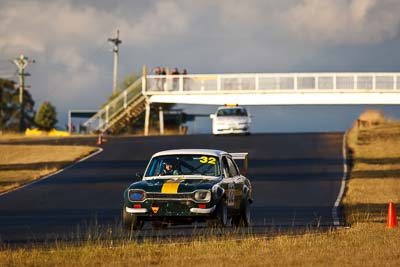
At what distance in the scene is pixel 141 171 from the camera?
38531mm

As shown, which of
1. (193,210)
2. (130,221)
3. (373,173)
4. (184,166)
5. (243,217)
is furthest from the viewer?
(373,173)

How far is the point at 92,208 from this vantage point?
27.3m

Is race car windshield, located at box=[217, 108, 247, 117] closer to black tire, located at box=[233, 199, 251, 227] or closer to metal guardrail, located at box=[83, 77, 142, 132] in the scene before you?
metal guardrail, located at box=[83, 77, 142, 132]

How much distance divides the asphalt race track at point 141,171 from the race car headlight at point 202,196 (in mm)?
1530

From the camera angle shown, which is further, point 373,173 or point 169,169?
point 373,173

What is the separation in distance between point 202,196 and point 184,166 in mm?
1669

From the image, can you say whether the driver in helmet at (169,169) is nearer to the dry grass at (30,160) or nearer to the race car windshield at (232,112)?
the dry grass at (30,160)

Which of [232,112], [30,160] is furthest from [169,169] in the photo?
[232,112]

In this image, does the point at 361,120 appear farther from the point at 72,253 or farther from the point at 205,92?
the point at 72,253

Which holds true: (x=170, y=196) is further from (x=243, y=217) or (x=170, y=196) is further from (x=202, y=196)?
(x=243, y=217)

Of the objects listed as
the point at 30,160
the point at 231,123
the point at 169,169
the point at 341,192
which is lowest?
the point at 341,192

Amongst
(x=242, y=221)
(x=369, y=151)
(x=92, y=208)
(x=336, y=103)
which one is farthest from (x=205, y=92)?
(x=242, y=221)

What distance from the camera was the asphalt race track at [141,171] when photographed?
22.5 metres

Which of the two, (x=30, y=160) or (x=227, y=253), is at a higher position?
(x=30, y=160)
